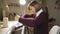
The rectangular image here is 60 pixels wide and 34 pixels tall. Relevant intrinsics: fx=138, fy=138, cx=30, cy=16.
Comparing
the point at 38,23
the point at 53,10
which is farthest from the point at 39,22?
the point at 53,10

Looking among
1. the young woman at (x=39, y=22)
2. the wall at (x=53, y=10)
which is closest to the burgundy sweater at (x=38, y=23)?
the young woman at (x=39, y=22)

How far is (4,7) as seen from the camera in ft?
9.41

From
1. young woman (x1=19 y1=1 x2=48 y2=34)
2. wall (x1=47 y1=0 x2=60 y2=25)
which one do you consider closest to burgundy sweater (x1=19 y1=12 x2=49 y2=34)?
young woman (x1=19 y1=1 x2=48 y2=34)

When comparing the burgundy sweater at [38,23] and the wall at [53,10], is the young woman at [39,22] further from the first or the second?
the wall at [53,10]

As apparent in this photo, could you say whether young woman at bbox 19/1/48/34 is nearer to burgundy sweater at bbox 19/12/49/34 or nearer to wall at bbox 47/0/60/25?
burgundy sweater at bbox 19/12/49/34

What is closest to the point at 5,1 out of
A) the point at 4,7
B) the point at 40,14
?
the point at 4,7

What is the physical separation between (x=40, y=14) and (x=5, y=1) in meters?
1.33

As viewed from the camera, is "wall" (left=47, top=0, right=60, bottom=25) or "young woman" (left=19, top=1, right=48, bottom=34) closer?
"young woman" (left=19, top=1, right=48, bottom=34)

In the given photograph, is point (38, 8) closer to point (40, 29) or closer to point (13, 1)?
point (40, 29)

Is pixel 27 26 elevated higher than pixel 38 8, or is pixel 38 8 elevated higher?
pixel 38 8

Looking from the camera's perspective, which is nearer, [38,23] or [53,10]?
[38,23]

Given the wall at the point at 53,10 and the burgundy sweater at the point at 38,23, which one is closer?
the burgundy sweater at the point at 38,23

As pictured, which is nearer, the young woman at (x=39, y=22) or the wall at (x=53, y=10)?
the young woman at (x=39, y=22)

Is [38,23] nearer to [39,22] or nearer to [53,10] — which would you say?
[39,22]
